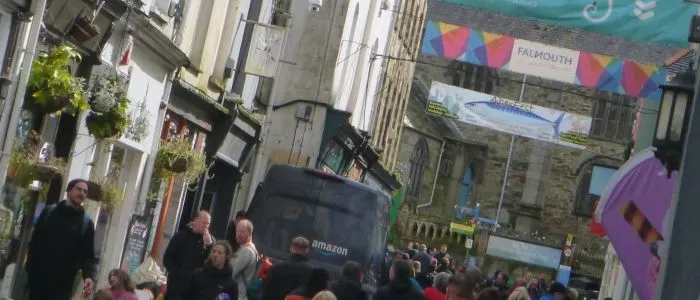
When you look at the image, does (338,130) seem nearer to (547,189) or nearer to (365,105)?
(365,105)

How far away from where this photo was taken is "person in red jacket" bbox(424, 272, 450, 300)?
1677cm

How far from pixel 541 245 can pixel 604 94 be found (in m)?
15.2

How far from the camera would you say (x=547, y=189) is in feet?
263

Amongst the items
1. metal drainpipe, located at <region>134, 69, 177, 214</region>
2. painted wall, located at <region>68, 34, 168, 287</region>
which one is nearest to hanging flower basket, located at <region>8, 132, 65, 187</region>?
painted wall, located at <region>68, 34, 168, 287</region>

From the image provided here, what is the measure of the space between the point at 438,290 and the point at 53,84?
4720 mm

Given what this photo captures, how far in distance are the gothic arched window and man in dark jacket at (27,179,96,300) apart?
61.8 m

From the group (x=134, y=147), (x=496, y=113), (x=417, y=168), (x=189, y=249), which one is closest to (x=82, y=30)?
(x=189, y=249)

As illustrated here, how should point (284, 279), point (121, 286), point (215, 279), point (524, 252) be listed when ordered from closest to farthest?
point (121, 286), point (215, 279), point (284, 279), point (524, 252)

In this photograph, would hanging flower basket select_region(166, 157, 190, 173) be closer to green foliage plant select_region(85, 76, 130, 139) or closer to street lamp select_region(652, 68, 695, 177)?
green foliage plant select_region(85, 76, 130, 139)

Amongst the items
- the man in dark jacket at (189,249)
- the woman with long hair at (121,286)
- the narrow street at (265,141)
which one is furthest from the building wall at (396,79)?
the woman with long hair at (121,286)

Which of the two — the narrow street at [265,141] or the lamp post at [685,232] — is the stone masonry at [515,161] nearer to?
the narrow street at [265,141]

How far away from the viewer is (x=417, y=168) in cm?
7806

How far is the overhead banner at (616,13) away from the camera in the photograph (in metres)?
24.7

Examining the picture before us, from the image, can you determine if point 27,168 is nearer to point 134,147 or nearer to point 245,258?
point 245,258
